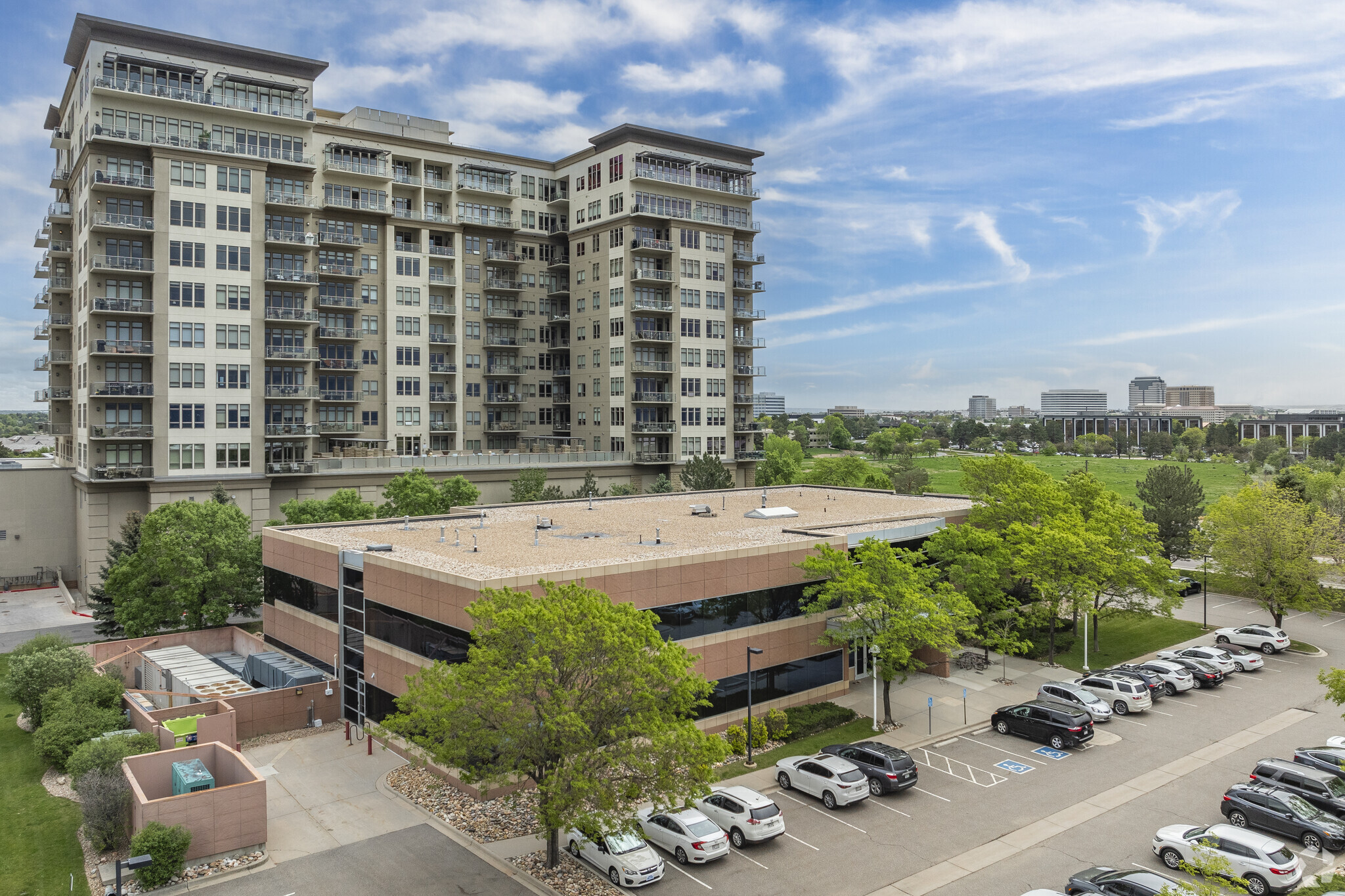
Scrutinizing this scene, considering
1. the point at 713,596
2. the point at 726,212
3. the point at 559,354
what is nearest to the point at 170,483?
the point at 559,354

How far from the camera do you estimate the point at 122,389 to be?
64188mm

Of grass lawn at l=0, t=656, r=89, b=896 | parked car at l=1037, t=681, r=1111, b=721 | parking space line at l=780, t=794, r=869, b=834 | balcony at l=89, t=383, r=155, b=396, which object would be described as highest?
balcony at l=89, t=383, r=155, b=396

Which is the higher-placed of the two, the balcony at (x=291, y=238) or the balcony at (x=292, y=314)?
the balcony at (x=291, y=238)

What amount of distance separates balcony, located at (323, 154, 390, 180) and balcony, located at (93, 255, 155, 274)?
1919 centimetres

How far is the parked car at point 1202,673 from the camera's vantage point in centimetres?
4253

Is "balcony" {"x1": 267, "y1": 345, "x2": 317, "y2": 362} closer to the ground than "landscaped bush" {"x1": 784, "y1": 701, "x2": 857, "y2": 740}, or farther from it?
farther from it

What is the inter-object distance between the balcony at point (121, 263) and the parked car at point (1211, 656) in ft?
241

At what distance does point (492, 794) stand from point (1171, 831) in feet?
70.9

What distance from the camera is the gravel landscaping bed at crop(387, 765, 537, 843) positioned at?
26.8 metres

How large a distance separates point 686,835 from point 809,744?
10.7 metres

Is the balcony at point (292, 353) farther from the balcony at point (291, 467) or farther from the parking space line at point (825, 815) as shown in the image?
the parking space line at point (825, 815)

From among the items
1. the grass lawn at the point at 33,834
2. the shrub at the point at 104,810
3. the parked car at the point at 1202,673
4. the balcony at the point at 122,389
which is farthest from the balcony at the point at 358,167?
the parked car at the point at 1202,673

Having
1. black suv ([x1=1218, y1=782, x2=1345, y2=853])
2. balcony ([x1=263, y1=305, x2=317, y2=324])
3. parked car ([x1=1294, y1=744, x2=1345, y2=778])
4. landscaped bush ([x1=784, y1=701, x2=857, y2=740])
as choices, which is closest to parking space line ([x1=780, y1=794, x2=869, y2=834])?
landscaped bush ([x1=784, y1=701, x2=857, y2=740])

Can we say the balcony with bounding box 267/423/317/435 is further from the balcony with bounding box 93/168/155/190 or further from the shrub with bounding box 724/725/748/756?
the shrub with bounding box 724/725/748/756
